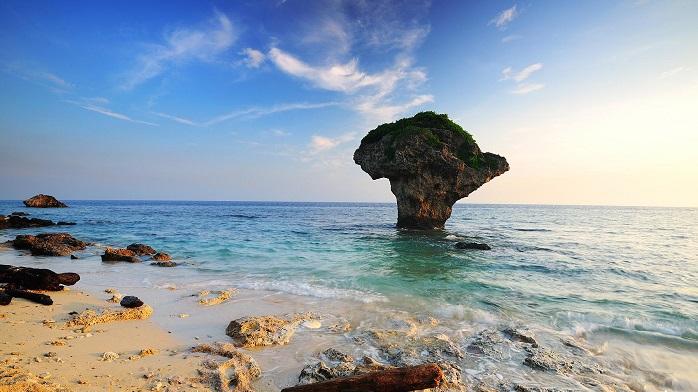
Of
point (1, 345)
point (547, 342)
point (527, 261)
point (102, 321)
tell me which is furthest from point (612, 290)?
point (1, 345)

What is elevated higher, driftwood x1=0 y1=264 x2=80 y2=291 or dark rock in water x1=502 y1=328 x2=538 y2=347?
driftwood x1=0 y1=264 x2=80 y2=291

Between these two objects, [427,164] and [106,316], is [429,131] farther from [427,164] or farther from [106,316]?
[106,316]

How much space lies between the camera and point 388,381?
12.3 ft

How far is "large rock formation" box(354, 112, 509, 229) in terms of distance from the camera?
27.4 meters

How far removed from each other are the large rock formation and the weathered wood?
23.3m

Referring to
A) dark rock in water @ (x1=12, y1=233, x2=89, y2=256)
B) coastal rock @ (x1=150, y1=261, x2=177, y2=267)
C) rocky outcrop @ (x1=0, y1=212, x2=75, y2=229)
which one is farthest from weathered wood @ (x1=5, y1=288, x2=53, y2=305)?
rocky outcrop @ (x1=0, y1=212, x2=75, y2=229)

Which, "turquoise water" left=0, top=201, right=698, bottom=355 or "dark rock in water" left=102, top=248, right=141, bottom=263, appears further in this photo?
"dark rock in water" left=102, top=248, right=141, bottom=263

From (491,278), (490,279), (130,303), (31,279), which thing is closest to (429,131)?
(491,278)

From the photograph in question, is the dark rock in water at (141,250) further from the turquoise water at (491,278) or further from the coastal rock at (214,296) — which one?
the coastal rock at (214,296)

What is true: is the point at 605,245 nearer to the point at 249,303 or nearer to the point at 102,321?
the point at 249,303

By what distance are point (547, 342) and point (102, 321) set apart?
9018mm

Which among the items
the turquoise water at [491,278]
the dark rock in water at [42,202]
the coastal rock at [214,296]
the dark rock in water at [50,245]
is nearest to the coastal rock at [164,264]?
the turquoise water at [491,278]

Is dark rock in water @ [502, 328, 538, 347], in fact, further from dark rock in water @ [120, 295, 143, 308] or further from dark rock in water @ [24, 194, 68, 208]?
dark rock in water @ [24, 194, 68, 208]

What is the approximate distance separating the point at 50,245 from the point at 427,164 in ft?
80.4
